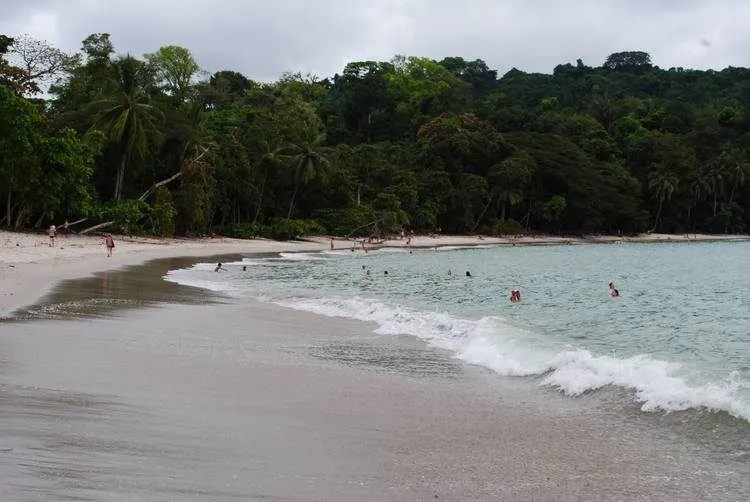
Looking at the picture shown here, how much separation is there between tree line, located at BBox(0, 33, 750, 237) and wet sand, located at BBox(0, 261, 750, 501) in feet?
102

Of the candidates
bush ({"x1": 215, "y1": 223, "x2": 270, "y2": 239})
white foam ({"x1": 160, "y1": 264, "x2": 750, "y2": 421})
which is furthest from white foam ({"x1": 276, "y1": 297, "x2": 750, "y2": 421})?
bush ({"x1": 215, "y1": 223, "x2": 270, "y2": 239})

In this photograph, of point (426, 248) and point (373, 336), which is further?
point (426, 248)

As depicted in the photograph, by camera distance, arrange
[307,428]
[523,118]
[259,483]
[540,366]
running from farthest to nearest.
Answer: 1. [523,118]
2. [540,366]
3. [307,428]
4. [259,483]

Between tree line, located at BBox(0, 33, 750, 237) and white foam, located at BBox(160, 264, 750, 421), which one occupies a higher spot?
tree line, located at BBox(0, 33, 750, 237)

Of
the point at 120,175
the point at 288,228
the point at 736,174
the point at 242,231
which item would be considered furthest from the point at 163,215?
the point at 736,174

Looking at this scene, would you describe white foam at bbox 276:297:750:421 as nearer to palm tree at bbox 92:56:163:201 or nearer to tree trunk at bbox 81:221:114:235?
tree trunk at bbox 81:221:114:235

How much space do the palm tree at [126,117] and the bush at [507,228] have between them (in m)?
40.9

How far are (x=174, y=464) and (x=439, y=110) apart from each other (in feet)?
309

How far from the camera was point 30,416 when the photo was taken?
651 cm

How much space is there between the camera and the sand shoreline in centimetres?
1930

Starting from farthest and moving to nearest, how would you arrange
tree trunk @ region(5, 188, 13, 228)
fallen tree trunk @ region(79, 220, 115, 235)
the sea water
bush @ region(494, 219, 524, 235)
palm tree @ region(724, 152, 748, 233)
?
palm tree @ region(724, 152, 748, 233)
bush @ region(494, 219, 524, 235)
fallen tree trunk @ region(79, 220, 115, 235)
tree trunk @ region(5, 188, 13, 228)
the sea water

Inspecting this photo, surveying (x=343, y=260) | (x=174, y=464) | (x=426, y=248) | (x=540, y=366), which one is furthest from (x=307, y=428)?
(x=426, y=248)

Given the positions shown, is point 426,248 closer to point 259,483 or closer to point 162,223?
point 162,223

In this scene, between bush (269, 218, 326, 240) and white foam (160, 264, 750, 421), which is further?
bush (269, 218, 326, 240)
